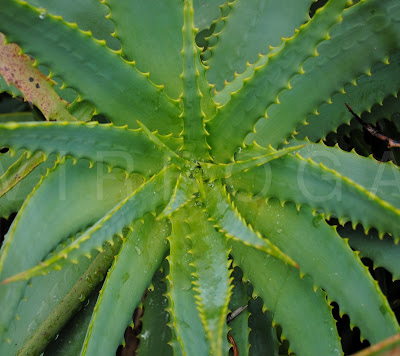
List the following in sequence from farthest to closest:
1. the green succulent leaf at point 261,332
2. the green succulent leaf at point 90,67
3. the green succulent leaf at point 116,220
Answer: the green succulent leaf at point 261,332 → the green succulent leaf at point 90,67 → the green succulent leaf at point 116,220

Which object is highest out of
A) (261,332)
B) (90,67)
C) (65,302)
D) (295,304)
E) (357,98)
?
(357,98)

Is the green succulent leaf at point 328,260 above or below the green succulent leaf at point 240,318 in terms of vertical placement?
above

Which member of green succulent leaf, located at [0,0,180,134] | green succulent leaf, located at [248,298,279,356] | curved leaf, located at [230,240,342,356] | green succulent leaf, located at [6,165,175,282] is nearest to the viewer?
green succulent leaf, located at [6,165,175,282]

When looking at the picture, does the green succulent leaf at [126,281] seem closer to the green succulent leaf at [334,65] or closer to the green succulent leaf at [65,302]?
the green succulent leaf at [65,302]

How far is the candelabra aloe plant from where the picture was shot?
0.65m

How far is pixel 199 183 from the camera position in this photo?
2.41 feet

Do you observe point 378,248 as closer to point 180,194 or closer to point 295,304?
point 295,304

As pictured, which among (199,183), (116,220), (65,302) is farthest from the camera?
(65,302)

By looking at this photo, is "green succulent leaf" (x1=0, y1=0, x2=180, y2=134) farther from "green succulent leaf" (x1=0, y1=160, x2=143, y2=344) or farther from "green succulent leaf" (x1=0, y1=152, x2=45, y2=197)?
"green succulent leaf" (x1=0, y1=152, x2=45, y2=197)

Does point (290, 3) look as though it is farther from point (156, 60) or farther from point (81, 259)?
point (81, 259)

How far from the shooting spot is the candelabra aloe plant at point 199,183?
2.14 feet

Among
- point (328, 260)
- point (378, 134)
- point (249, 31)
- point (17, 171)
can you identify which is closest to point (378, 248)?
point (328, 260)

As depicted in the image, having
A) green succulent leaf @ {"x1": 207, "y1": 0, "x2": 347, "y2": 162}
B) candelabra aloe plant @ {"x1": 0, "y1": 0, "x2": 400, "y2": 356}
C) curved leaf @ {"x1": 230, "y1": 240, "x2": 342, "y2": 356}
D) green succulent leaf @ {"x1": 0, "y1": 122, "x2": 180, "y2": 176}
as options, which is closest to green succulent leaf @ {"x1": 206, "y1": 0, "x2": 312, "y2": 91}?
candelabra aloe plant @ {"x1": 0, "y1": 0, "x2": 400, "y2": 356}

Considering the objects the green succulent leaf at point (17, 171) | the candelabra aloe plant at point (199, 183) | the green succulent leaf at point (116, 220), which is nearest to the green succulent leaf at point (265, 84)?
the candelabra aloe plant at point (199, 183)
